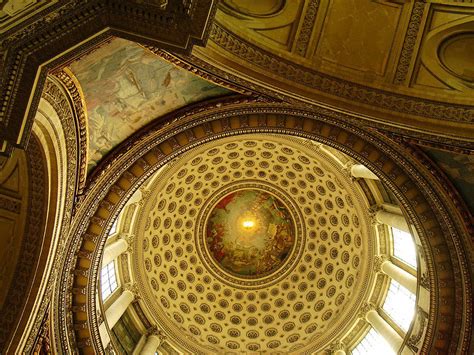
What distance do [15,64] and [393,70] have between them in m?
8.18

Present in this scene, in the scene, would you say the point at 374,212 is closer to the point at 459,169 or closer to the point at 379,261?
the point at 379,261

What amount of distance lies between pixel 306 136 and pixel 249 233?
1480cm

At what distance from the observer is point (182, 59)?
9445 millimetres

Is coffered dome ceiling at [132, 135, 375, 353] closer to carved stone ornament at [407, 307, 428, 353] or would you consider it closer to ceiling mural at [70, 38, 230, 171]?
carved stone ornament at [407, 307, 428, 353]

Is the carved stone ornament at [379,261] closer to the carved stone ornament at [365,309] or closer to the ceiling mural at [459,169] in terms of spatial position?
the carved stone ornament at [365,309]

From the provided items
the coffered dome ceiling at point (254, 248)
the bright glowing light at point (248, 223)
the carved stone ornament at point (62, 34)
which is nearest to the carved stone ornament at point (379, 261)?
the coffered dome ceiling at point (254, 248)

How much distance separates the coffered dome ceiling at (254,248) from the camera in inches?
885

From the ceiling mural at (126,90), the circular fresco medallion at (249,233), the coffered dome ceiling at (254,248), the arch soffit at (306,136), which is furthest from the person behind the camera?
the circular fresco medallion at (249,233)

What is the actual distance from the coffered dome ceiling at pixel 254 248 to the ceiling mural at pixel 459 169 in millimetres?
9014

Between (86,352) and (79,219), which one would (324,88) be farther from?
(86,352)

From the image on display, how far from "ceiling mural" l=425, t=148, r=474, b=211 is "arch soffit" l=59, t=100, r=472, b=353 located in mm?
491

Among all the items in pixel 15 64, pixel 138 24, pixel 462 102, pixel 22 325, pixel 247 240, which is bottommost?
pixel 22 325

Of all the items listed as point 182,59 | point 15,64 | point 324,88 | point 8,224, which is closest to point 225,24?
point 182,59

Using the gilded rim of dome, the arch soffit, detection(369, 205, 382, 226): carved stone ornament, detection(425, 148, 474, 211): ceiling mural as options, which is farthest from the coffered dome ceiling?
detection(425, 148, 474, 211): ceiling mural
